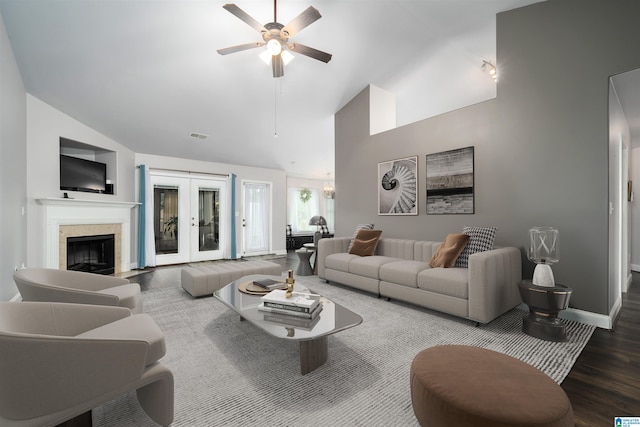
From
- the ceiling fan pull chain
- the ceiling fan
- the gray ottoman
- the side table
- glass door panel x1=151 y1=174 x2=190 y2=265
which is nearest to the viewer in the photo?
the side table

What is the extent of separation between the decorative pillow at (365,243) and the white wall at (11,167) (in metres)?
3.95

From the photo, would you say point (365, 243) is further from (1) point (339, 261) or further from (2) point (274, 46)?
(2) point (274, 46)

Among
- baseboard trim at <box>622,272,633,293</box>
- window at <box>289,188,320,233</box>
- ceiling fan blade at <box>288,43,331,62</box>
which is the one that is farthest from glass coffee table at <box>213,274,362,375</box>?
window at <box>289,188,320,233</box>

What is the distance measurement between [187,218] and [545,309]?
6381 mm

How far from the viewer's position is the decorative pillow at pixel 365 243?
13.5ft

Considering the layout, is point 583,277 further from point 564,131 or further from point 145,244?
point 145,244

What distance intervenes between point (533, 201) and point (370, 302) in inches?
85.5

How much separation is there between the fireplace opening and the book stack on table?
4.27 m

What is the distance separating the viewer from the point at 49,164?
13.2 feet

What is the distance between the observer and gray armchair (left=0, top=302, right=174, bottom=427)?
1.05m

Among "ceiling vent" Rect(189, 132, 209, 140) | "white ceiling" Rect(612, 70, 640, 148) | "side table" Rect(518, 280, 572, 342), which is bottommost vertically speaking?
"side table" Rect(518, 280, 572, 342)

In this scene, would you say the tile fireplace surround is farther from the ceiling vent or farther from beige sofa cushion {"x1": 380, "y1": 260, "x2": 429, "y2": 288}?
beige sofa cushion {"x1": 380, "y1": 260, "x2": 429, "y2": 288}

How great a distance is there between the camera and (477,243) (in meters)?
3.07

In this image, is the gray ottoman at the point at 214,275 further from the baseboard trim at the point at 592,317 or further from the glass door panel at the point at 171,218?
the baseboard trim at the point at 592,317
